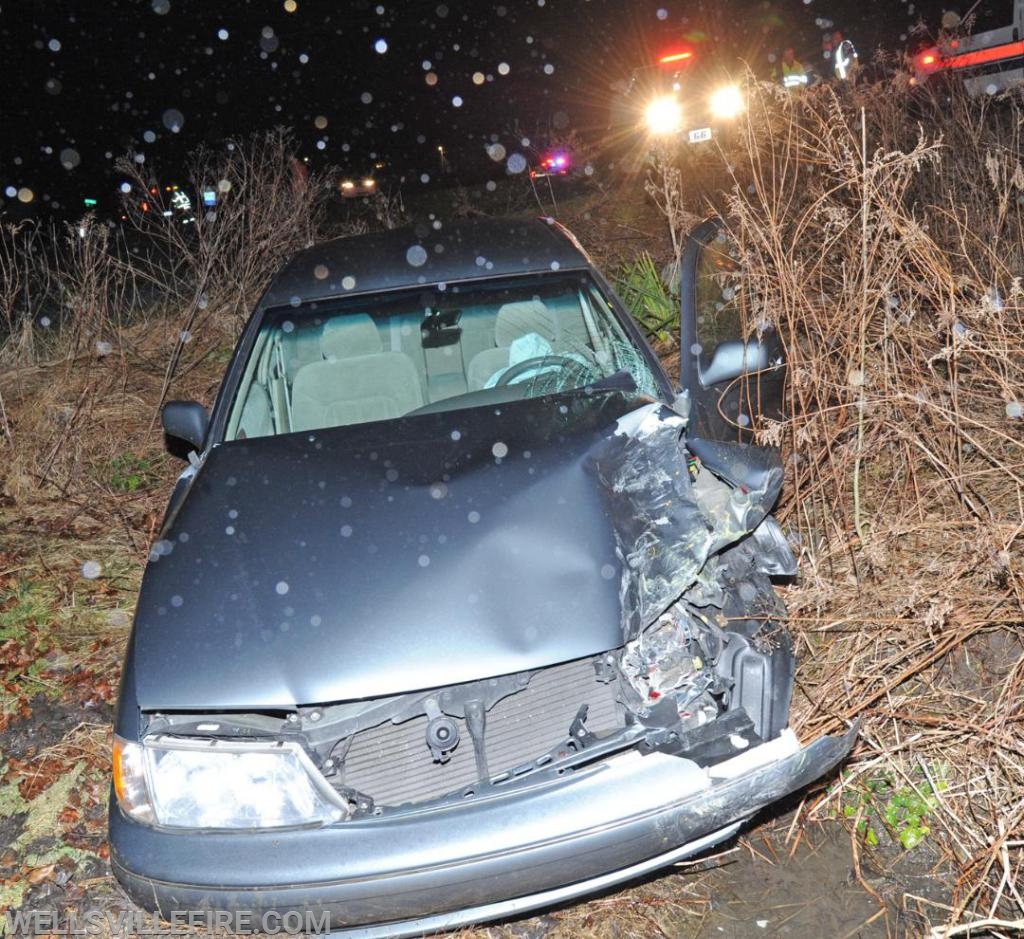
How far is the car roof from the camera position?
333 centimetres

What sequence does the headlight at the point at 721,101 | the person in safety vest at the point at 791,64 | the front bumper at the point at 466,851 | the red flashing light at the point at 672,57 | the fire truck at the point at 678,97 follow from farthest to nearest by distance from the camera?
1. the red flashing light at the point at 672,57
2. the fire truck at the point at 678,97
3. the headlight at the point at 721,101
4. the person in safety vest at the point at 791,64
5. the front bumper at the point at 466,851

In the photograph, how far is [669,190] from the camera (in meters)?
4.55

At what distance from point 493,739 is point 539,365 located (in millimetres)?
1563

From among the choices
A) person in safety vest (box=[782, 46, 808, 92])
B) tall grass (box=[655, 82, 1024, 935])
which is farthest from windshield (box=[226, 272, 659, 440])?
person in safety vest (box=[782, 46, 808, 92])

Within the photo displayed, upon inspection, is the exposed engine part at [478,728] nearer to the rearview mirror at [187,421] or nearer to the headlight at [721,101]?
the rearview mirror at [187,421]

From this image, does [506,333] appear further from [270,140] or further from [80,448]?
[270,140]

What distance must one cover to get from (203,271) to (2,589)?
362cm

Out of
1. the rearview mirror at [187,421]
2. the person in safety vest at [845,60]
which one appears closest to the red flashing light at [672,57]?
the person in safety vest at [845,60]

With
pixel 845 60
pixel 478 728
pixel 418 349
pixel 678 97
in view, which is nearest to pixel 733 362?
pixel 418 349

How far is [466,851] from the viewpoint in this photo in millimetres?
1822

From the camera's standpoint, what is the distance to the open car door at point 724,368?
305 centimetres

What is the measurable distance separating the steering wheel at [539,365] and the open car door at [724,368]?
387 mm

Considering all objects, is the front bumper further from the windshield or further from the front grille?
the windshield

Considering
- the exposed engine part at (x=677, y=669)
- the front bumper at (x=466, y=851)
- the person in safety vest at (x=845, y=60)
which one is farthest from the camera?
the person in safety vest at (x=845, y=60)
